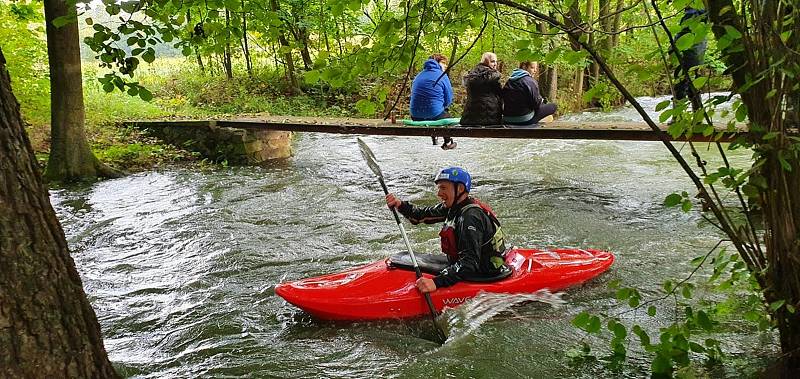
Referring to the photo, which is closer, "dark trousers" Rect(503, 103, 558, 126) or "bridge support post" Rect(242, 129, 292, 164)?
"dark trousers" Rect(503, 103, 558, 126)

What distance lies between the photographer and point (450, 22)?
10.5 ft

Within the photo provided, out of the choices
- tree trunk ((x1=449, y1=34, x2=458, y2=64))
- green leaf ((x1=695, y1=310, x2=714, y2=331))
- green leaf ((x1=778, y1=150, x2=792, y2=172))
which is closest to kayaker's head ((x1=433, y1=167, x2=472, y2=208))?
tree trunk ((x1=449, y1=34, x2=458, y2=64))

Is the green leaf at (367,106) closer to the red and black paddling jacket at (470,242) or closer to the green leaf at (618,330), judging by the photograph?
the green leaf at (618,330)

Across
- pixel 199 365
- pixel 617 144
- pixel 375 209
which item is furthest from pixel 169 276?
pixel 617 144

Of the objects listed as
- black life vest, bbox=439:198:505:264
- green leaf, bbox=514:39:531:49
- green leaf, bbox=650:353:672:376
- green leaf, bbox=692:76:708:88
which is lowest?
green leaf, bbox=650:353:672:376

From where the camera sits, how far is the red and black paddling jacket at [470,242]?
14.7ft

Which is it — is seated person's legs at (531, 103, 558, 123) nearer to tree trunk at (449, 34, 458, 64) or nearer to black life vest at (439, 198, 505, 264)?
black life vest at (439, 198, 505, 264)

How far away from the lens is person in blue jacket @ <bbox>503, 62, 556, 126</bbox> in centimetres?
843

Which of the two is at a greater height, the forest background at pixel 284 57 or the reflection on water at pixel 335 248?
the forest background at pixel 284 57

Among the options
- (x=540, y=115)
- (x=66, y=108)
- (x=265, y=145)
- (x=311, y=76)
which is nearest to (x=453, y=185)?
(x=311, y=76)

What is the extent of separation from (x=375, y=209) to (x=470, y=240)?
3.81 metres

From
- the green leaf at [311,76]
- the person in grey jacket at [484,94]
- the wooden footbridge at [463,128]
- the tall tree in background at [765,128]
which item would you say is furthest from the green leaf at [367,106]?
the person in grey jacket at [484,94]

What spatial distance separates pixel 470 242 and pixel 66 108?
7.15 m

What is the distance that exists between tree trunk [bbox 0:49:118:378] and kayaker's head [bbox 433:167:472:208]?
2.75 meters
